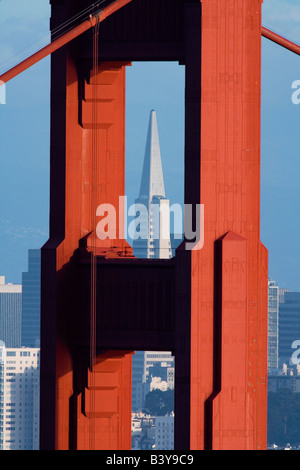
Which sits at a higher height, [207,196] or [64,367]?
[207,196]

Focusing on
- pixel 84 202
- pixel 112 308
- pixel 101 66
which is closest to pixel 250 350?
pixel 112 308

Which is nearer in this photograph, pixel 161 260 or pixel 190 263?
pixel 190 263

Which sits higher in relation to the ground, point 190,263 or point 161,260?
point 161,260
